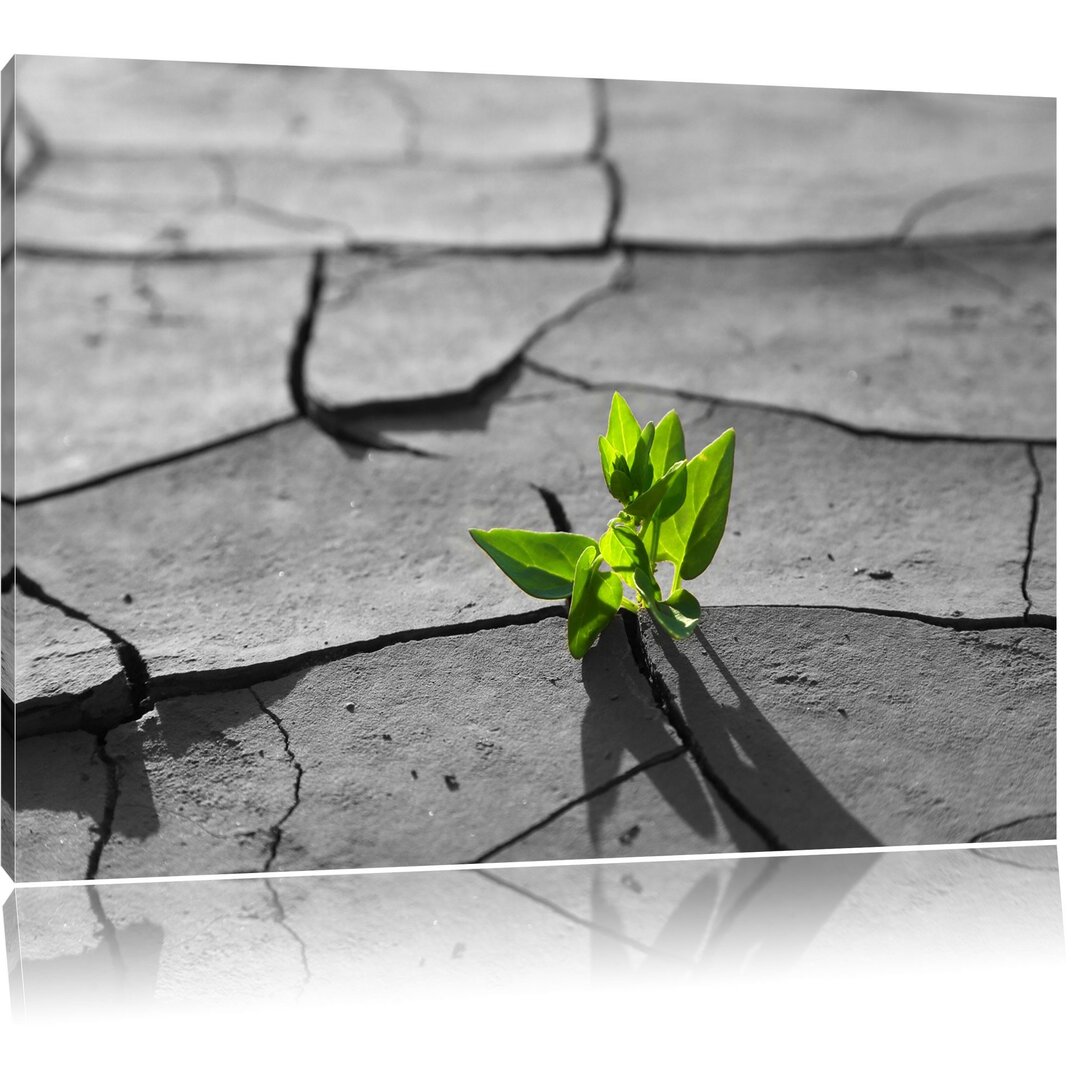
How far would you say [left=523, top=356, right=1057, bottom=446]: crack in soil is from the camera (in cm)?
201

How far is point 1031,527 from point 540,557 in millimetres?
793

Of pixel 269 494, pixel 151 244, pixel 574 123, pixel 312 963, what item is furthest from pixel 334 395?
pixel 574 123

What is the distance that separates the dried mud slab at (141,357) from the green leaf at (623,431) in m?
0.81

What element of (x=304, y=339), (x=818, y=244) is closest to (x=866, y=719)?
(x=304, y=339)

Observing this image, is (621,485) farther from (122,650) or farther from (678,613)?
(122,650)

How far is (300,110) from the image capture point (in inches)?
127

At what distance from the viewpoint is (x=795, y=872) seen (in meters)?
1.33

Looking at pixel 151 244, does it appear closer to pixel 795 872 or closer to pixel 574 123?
pixel 574 123

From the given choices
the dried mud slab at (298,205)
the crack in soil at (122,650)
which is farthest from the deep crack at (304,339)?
the crack in soil at (122,650)

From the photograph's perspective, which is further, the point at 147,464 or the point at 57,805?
the point at 147,464

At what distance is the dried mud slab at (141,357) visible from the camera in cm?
202

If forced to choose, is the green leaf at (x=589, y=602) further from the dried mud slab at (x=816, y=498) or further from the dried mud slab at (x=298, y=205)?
the dried mud slab at (x=298, y=205)

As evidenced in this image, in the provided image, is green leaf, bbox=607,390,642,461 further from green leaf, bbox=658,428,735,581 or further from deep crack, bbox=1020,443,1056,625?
deep crack, bbox=1020,443,1056,625

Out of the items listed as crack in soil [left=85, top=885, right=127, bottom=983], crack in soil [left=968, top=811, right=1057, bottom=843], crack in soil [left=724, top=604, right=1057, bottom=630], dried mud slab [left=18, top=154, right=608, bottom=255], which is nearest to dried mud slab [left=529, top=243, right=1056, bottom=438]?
dried mud slab [left=18, top=154, right=608, bottom=255]
